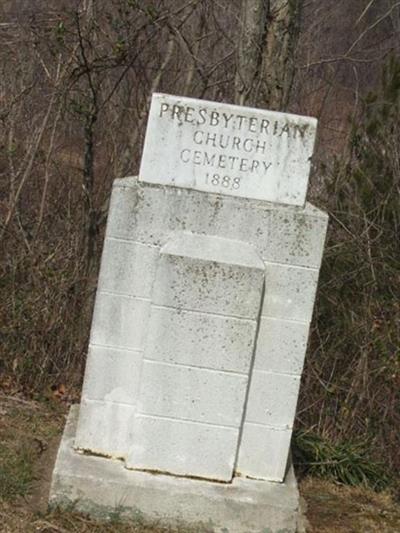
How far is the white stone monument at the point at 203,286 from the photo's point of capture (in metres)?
4.34

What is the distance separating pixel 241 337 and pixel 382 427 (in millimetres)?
2238

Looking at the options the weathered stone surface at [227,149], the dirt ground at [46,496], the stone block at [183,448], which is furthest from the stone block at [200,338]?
the dirt ground at [46,496]

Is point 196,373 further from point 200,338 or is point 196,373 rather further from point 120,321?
point 120,321

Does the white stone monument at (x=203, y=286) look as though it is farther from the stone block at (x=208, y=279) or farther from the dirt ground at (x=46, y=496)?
the dirt ground at (x=46, y=496)

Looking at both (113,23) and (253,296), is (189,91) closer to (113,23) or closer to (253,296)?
(113,23)

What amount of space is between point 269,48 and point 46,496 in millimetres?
4059

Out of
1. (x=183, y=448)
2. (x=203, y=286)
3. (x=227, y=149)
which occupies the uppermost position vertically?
(x=227, y=149)

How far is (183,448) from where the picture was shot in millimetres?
4461

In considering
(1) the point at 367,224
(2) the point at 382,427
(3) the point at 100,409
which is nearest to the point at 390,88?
(1) the point at 367,224

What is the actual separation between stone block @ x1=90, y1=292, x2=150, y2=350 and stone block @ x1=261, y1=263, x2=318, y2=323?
1.96ft

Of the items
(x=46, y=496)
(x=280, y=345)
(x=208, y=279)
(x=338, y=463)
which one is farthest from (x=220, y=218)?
(x=338, y=463)

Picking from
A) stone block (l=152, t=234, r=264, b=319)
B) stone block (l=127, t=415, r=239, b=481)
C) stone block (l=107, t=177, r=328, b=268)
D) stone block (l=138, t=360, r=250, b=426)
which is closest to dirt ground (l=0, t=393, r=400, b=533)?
stone block (l=127, t=415, r=239, b=481)

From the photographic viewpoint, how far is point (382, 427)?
6164mm

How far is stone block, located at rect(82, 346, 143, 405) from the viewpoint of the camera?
4.48 metres
